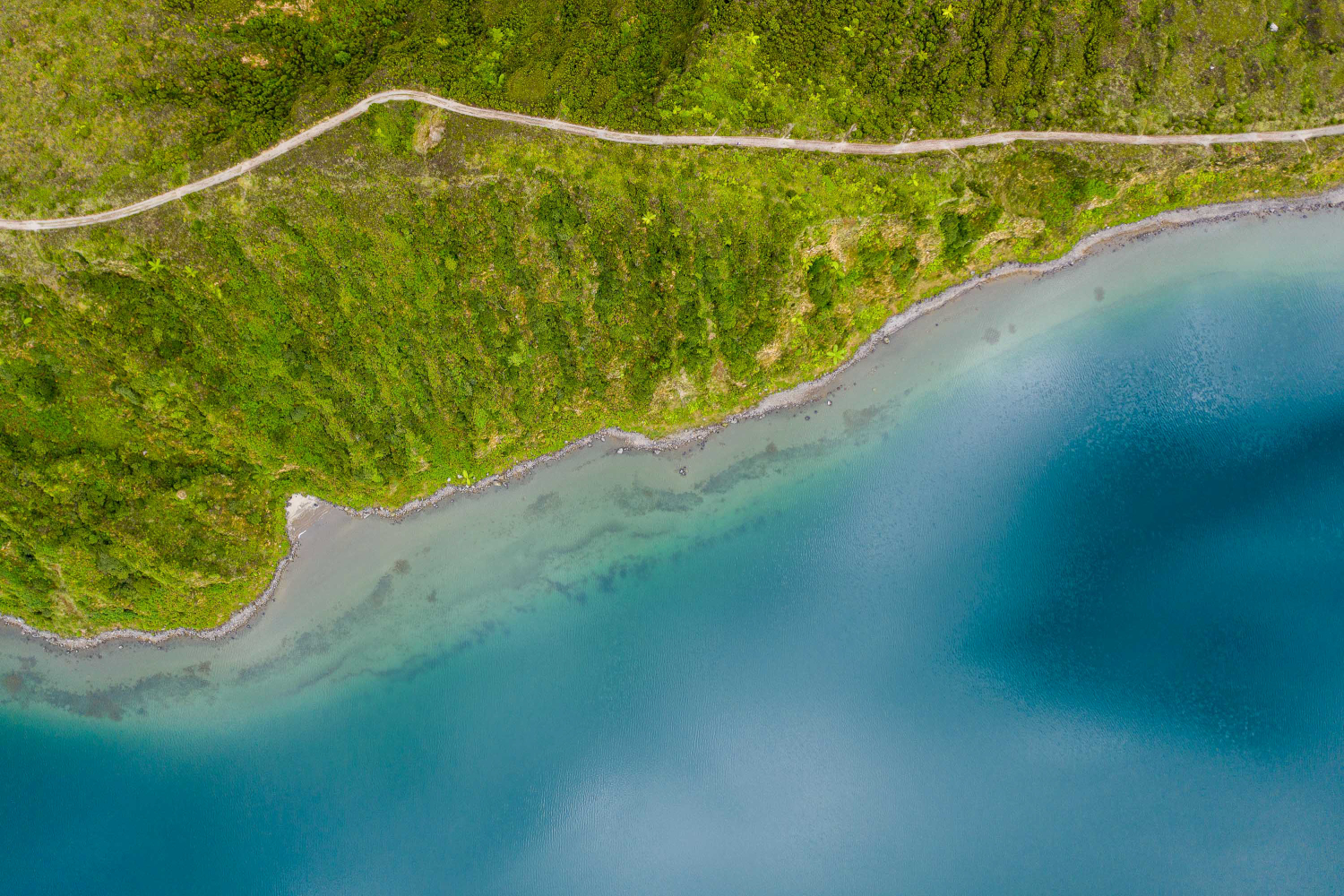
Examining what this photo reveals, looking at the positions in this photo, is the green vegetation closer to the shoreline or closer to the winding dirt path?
the winding dirt path

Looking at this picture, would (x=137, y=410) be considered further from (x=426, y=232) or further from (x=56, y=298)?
(x=426, y=232)

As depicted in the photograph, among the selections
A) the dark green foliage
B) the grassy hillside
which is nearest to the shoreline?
the dark green foliage

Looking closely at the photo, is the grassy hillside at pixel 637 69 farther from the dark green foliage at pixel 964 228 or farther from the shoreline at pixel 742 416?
the shoreline at pixel 742 416

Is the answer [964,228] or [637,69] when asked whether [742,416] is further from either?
[637,69]

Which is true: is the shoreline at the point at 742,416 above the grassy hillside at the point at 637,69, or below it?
below

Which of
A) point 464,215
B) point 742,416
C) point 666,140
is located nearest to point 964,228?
point 742,416

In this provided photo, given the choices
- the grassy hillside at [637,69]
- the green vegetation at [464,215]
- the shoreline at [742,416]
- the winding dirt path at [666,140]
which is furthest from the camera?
the shoreline at [742,416]

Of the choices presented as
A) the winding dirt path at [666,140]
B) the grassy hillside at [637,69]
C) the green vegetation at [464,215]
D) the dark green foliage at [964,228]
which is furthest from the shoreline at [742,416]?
the grassy hillside at [637,69]
